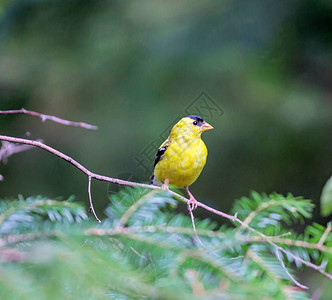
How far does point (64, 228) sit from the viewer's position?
3.19 feet

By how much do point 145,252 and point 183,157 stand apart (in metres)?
2.11

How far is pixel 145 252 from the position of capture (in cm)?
103

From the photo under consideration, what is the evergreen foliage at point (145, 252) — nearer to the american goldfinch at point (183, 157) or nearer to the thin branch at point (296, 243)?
the thin branch at point (296, 243)

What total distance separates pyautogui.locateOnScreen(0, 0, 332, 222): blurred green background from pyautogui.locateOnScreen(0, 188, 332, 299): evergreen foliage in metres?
2.81

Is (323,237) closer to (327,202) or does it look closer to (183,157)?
(327,202)

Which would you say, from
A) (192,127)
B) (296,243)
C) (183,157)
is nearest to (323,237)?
(296,243)

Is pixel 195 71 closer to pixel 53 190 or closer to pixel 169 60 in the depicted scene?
pixel 169 60

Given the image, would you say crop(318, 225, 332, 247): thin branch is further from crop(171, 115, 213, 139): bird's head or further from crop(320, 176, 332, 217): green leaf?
crop(171, 115, 213, 139): bird's head

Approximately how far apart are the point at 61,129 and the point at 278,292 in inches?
178

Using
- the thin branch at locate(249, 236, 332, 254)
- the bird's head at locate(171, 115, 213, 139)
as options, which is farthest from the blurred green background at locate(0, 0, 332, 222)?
the thin branch at locate(249, 236, 332, 254)

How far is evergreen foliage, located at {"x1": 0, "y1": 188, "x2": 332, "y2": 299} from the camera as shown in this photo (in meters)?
0.80

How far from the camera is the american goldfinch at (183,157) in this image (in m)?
3.11

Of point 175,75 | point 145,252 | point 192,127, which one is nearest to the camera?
point 145,252

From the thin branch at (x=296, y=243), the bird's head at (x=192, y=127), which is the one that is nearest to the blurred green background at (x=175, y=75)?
the bird's head at (x=192, y=127)
